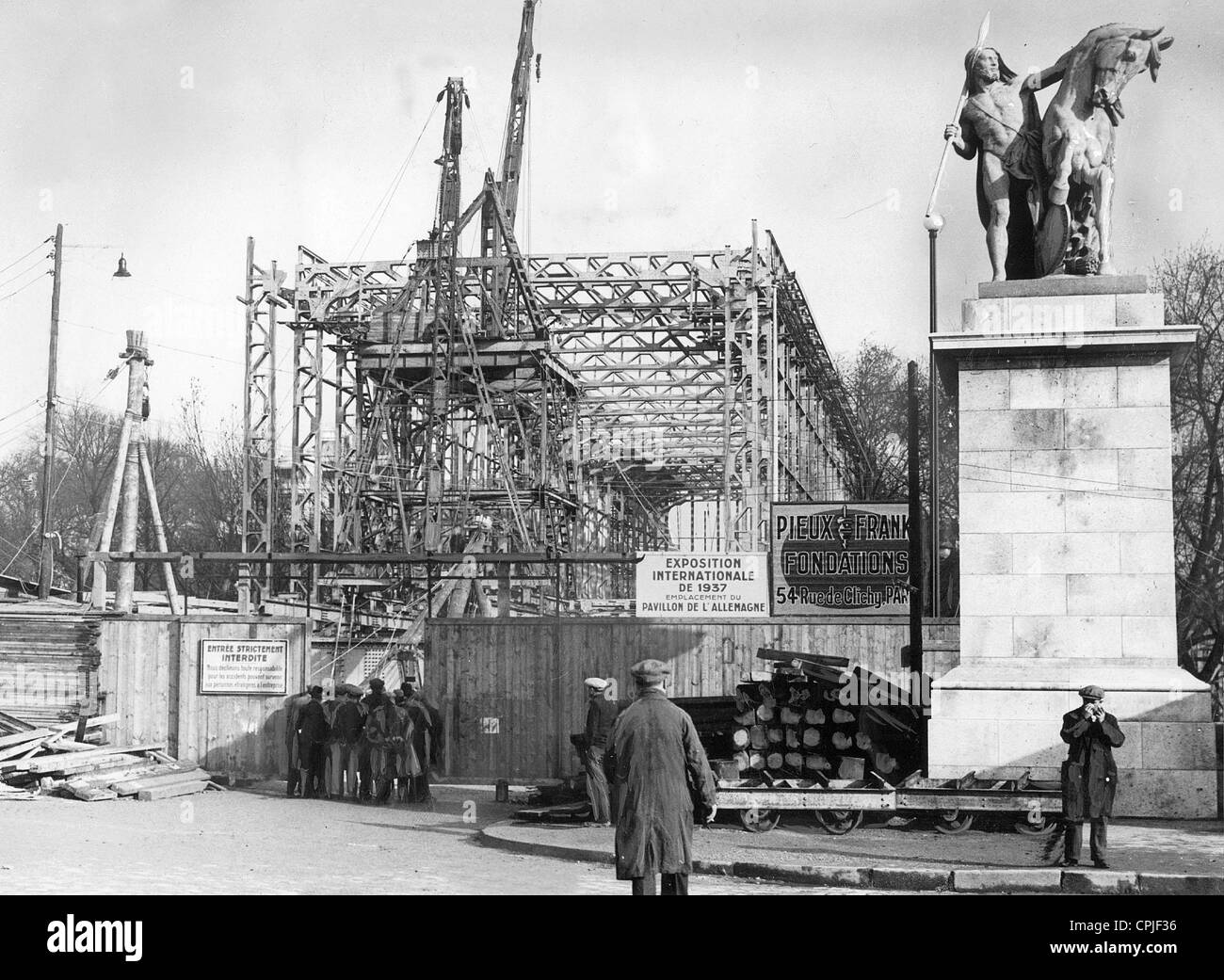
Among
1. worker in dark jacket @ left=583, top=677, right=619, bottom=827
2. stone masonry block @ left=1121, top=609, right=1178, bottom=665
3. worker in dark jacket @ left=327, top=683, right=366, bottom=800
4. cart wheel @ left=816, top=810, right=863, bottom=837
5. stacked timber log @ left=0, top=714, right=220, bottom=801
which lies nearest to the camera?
cart wheel @ left=816, top=810, right=863, bottom=837

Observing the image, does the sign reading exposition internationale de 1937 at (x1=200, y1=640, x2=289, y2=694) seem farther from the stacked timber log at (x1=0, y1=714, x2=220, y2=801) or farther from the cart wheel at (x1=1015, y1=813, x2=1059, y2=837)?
the cart wheel at (x1=1015, y1=813, x2=1059, y2=837)

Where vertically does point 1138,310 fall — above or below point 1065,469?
above

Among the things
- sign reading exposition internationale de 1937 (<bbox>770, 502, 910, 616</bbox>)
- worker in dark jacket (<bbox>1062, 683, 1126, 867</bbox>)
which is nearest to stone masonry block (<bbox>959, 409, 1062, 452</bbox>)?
worker in dark jacket (<bbox>1062, 683, 1126, 867</bbox>)

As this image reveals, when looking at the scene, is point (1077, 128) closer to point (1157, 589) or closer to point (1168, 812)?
point (1157, 589)

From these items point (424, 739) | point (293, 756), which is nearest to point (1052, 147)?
point (424, 739)

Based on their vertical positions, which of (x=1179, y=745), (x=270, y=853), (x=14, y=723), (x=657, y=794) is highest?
(x=657, y=794)

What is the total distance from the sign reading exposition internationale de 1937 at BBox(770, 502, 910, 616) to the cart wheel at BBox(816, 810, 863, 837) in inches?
300

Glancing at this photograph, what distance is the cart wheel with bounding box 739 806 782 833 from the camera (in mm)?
14883

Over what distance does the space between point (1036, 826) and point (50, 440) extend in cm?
2841

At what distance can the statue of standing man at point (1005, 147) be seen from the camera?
53.1 feet

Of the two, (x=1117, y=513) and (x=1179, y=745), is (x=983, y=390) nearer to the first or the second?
(x=1117, y=513)

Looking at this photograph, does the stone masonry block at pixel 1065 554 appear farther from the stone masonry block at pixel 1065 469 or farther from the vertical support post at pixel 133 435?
the vertical support post at pixel 133 435

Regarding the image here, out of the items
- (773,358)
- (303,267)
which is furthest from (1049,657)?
(303,267)

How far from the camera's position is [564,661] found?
21188mm
